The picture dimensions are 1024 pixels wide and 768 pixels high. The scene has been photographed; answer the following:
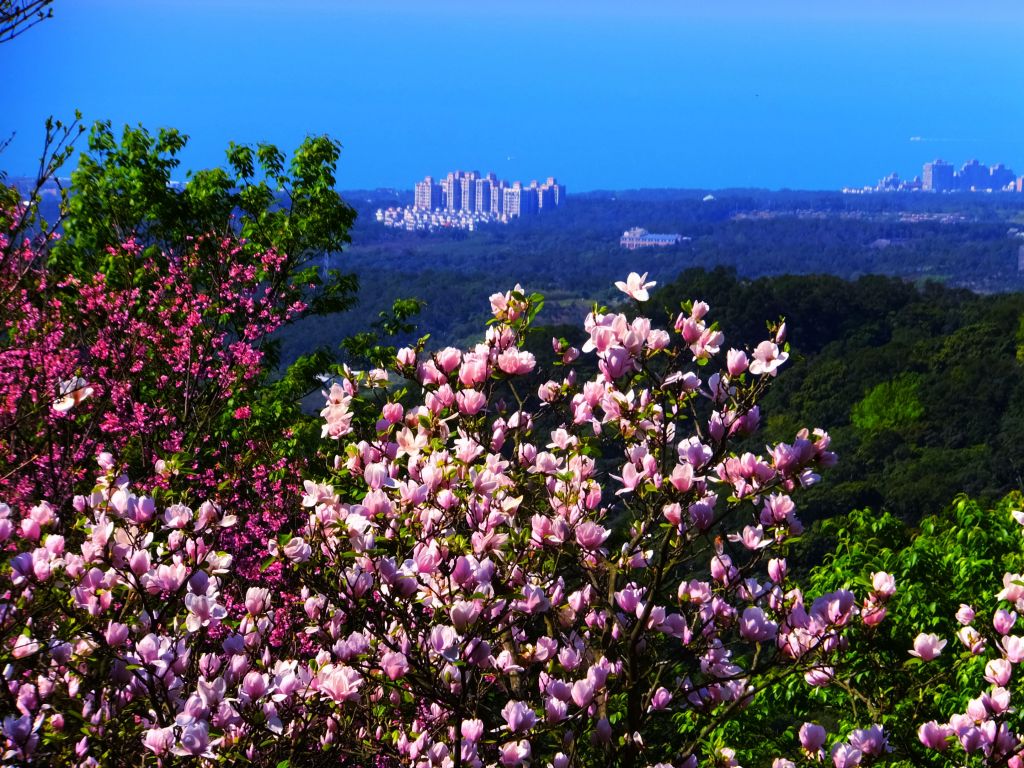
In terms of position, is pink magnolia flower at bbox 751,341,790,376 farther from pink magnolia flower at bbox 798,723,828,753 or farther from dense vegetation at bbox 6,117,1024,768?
pink magnolia flower at bbox 798,723,828,753

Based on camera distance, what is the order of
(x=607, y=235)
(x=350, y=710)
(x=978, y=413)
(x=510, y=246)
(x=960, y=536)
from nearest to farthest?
(x=350, y=710) < (x=960, y=536) < (x=978, y=413) < (x=510, y=246) < (x=607, y=235)

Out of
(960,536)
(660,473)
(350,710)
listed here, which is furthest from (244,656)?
(960,536)

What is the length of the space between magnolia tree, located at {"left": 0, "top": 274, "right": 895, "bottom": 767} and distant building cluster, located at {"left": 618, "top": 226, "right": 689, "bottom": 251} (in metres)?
176

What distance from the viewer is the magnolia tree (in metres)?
2.98

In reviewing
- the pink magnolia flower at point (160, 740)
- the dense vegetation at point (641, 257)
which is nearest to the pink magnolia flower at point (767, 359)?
the pink magnolia flower at point (160, 740)

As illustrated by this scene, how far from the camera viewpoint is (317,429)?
33.7 ft

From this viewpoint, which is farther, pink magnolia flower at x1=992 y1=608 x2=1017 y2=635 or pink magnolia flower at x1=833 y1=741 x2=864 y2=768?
pink magnolia flower at x1=992 y1=608 x2=1017 y2=635

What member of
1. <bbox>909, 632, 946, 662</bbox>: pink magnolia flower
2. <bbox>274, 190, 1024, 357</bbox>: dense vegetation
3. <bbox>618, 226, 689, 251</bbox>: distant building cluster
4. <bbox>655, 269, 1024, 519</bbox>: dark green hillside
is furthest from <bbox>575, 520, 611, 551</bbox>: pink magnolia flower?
<bbox>618, 226, 689, 251</bbox>: distant building cluster

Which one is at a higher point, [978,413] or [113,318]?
[113,318]

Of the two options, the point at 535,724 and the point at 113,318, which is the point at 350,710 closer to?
the point at 535,724

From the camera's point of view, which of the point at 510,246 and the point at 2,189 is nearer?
the point at 2,189

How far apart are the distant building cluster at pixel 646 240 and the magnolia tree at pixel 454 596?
176m

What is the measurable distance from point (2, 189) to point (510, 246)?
564 ft

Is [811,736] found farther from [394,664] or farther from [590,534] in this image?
[394,664]
